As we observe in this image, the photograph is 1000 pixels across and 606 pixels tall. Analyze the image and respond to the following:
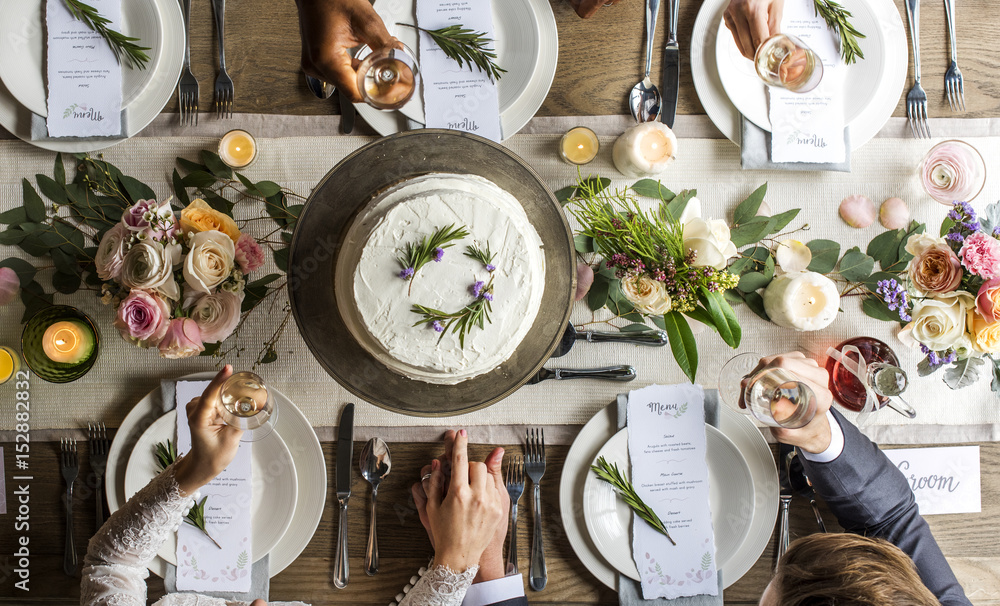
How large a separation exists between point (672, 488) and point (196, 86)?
55.8 inches

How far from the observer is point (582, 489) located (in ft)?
4.20

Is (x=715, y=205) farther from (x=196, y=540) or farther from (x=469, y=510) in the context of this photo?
(x=196, y=540)

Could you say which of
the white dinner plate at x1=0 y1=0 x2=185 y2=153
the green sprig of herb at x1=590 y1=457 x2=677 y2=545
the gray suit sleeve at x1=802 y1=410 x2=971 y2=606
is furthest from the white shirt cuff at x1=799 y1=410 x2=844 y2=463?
the white dinner plate at x1=0 y1=0 x2=185 y2=153

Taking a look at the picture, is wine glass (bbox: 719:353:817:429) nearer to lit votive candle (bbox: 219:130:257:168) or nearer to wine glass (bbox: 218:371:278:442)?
wine glass (bbox: 218:371:278:442)

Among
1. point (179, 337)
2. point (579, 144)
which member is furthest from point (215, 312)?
point (579, 144)

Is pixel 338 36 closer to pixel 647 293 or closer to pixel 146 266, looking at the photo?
pixel 146 266

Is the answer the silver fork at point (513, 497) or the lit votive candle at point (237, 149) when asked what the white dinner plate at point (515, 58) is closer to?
the lit votive candle at point (237, 149)

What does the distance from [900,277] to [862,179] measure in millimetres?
242

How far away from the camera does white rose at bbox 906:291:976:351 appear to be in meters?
1.06

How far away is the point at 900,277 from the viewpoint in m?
1.29

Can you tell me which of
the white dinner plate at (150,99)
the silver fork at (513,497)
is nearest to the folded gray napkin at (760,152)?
the silver fork at (513,497)

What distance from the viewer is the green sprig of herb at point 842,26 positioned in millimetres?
1243

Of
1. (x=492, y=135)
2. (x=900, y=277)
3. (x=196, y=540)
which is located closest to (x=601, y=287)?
(x=492, y=135)

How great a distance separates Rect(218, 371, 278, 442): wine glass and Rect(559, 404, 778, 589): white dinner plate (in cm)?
67
